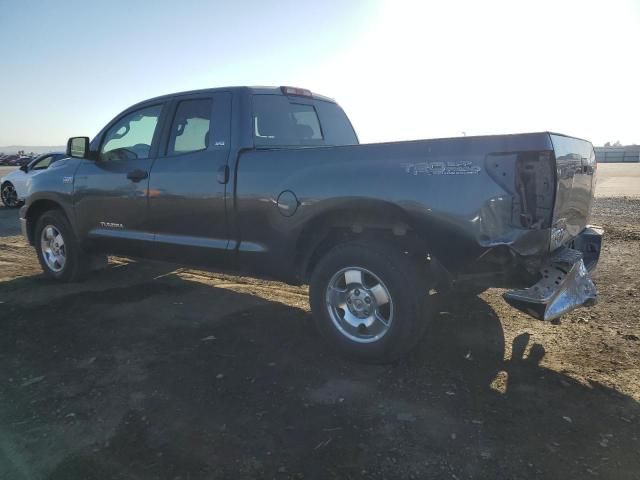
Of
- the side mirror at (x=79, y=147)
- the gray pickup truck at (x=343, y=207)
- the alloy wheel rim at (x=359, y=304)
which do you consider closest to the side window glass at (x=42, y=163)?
the side mirror at (x=79, y=147)

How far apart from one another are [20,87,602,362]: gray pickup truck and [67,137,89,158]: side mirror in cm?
3

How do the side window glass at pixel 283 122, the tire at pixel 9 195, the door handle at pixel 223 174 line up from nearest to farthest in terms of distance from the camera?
the door handle at pixel 223 174
the side window glass at pixel 283 122
the tire at pixel 9 195

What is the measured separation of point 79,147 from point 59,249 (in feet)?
4.31

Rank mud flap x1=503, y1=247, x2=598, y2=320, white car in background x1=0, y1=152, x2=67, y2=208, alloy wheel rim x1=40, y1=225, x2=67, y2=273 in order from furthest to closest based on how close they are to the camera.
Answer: white car in background x1=0, y1=152, x2=67, y2=208, alloy wheel rim x1=40, y1=225, x2=67, y2=273, mud flap x1=503, y1=247, x2=598, y2=320

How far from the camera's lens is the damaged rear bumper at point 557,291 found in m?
2.96

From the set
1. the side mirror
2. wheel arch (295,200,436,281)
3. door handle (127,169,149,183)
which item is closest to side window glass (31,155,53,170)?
the side mirror

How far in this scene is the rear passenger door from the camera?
13.8 feet

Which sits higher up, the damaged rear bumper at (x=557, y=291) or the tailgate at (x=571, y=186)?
the tailgate at (x=571, y=186)

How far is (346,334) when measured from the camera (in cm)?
359

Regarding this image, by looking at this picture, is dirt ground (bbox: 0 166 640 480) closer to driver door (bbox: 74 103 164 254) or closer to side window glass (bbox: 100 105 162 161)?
driver door (bbox: 74 103 164 254)

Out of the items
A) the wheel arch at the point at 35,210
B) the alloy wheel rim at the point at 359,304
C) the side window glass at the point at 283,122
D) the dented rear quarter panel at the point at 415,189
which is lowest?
the alloy wheel rim at the point at 359,304

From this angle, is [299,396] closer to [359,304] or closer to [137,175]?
[359,304]

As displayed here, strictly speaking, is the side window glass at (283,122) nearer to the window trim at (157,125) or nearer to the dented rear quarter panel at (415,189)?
the dented rear quarter panel at (415,189)

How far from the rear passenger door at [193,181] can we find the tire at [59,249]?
154 centimetres
